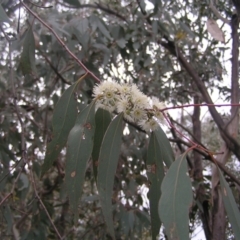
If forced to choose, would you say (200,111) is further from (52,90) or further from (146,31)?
(52,90)

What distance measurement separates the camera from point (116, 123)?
93cm

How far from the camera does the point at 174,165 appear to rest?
83cm

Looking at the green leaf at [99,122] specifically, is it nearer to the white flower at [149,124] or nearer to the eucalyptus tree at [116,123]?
the eucalyptus tree at [116,123]

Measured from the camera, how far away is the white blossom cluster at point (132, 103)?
880mm

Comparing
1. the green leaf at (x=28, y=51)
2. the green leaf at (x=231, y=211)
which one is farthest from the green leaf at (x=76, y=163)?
the green leaf at (x=28, y=51)

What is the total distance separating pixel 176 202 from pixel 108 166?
0.21 metres

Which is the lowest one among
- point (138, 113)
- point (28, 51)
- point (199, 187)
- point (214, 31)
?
point (138, 113)

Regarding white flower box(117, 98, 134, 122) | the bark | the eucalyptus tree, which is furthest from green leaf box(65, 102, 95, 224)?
the bark

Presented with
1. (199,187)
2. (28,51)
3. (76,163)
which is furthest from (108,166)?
(199,187)

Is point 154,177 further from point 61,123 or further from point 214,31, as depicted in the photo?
point 214,31

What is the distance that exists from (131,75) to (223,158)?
1.01m

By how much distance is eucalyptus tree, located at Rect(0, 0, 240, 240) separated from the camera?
2.95 feet

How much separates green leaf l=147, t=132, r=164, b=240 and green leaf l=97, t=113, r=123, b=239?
0.34 ft

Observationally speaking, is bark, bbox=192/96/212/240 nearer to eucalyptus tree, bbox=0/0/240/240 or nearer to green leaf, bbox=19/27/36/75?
eucalyptus tree, bbox=0/0/240/240
